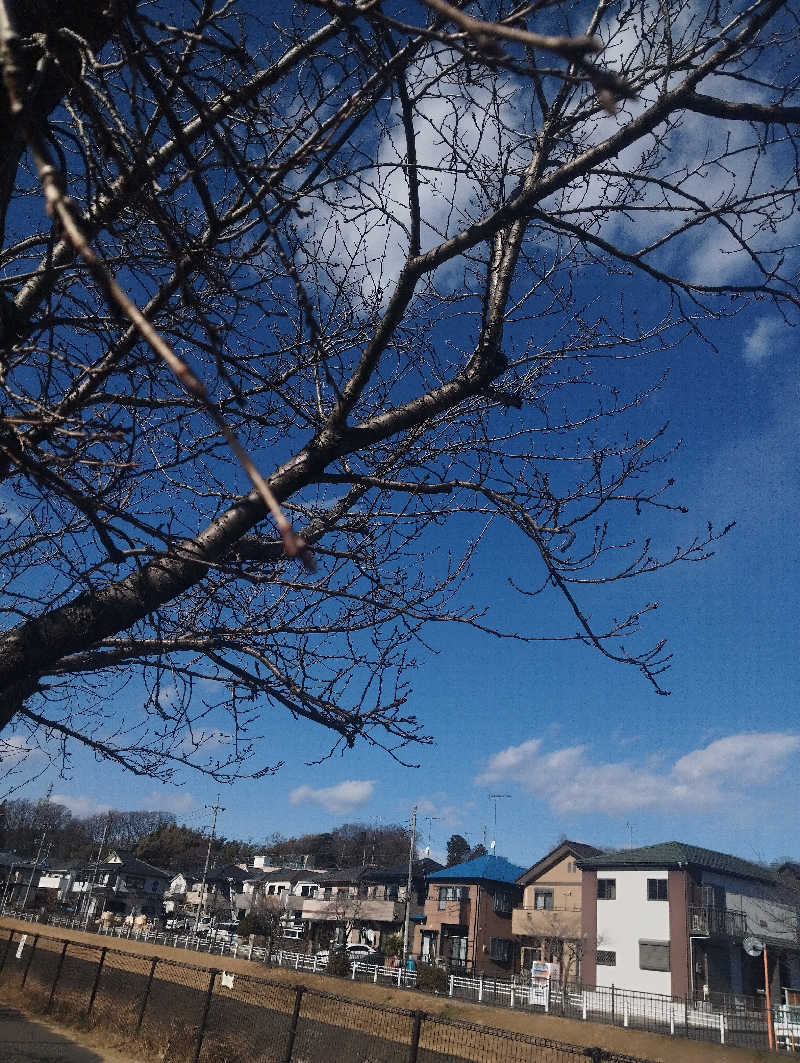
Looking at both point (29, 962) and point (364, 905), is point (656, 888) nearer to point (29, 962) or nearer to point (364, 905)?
point (364, 905)

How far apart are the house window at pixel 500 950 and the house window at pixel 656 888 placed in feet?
48.0

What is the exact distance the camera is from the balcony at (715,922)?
30203 mm

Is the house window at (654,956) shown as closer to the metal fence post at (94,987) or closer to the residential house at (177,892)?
the metal fence post at (94,987)

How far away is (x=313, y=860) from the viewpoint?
72500mm

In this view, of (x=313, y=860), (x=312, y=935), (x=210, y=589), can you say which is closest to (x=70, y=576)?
(x=210, y=589)

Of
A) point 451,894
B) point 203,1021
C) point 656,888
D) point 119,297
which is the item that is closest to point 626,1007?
point 656,888

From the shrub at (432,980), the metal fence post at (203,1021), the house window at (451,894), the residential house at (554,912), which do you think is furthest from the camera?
the house window at (451,894)

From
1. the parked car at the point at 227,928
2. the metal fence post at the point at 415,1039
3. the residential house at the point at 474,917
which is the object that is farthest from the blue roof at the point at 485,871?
the metal fence post at the point at 415,1039

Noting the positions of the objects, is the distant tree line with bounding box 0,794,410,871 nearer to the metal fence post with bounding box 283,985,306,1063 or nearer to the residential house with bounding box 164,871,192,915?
the residential house with bounding box 164,871,192,915

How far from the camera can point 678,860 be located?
31422 millimetres

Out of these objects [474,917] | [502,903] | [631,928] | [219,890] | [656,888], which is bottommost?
[219,890]

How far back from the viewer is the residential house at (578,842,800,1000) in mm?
30203

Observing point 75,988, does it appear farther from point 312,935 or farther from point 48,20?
point 312,935

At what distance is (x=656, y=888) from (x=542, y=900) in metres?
9.76
